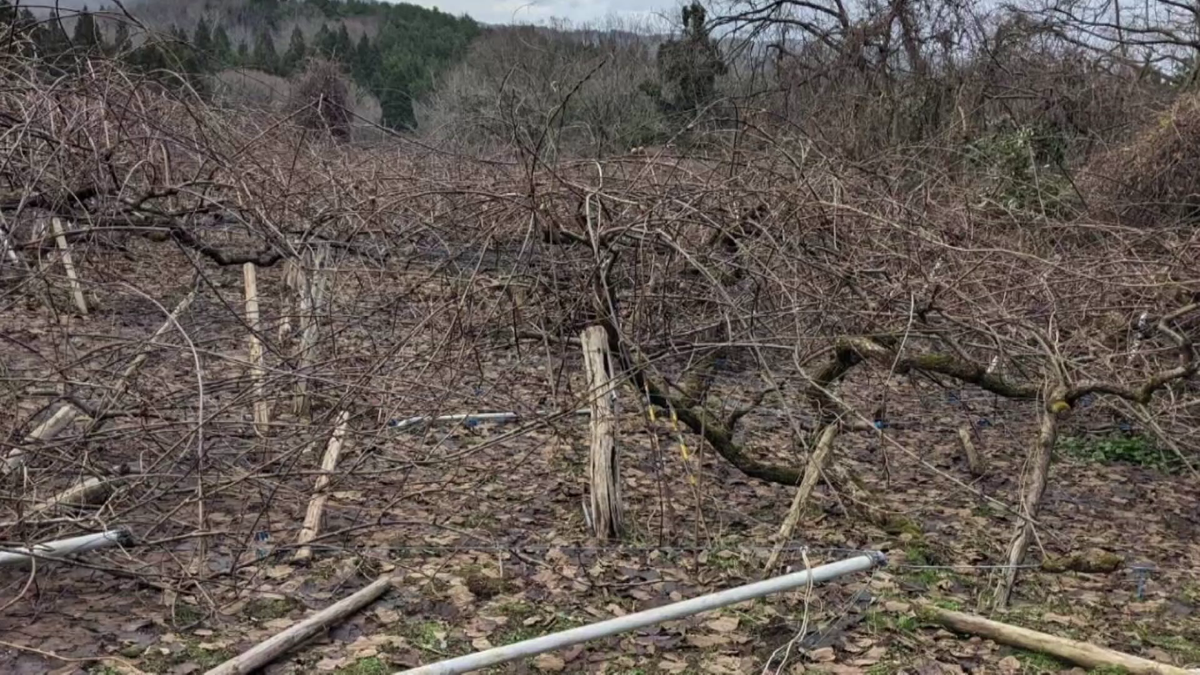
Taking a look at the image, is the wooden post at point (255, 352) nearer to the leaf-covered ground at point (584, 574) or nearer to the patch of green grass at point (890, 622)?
the leaf-covered ground at point (584, 574)

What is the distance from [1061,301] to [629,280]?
2155mm

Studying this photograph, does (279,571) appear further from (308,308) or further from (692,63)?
(692,63)

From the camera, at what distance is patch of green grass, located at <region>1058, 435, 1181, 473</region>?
5926 mm

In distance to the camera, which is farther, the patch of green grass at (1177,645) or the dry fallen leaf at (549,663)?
the patch of green grass at (1177,645)

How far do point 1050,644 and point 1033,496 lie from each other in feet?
1.72

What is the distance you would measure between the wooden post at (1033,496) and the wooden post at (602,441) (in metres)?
1.55

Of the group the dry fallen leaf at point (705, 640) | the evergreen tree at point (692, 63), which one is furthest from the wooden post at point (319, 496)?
the evergreen tree at point (692, 63)

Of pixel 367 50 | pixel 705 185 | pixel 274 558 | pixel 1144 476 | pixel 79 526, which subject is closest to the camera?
pixel 79 526

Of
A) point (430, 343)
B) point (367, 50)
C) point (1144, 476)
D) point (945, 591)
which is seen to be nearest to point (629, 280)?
point (430, 343)

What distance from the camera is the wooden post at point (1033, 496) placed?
337 cm

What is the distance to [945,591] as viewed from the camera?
12.4 feet

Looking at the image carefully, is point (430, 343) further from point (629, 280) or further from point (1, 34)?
Result: point (1, 34)

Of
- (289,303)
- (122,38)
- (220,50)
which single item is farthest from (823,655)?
(220,50)

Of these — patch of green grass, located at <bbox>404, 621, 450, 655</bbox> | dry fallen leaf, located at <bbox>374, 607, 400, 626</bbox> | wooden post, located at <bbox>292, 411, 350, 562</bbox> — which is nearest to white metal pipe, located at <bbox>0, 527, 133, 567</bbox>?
wooden post, located at <bbox>292, 411, 350, 562</bbox>
